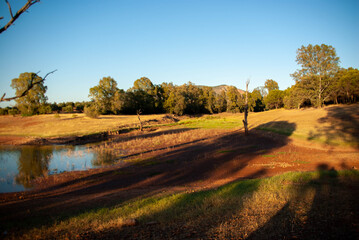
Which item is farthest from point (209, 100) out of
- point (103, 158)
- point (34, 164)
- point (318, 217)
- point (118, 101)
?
point (318, 217)

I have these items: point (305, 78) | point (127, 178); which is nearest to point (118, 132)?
point (127, 178)

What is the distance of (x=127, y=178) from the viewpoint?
15625mm

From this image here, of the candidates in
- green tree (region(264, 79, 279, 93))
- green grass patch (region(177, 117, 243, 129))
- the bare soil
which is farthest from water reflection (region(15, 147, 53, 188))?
green tree (region(264, 79, 279, 93))

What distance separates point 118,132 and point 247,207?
1686 inches

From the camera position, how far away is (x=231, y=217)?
20.8 ft

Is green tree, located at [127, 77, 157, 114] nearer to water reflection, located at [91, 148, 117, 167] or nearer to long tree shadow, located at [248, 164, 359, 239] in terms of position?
water reflection, located at [91, 148, 117, 167]

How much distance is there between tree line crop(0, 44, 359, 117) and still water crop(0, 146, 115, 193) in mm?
8855

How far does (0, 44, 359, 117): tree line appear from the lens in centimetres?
5022

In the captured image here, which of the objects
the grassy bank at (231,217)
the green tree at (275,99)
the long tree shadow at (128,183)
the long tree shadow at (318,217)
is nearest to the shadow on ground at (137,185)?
the long tree shadow at (128,183)

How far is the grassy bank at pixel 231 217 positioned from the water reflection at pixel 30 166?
12067 millimetres

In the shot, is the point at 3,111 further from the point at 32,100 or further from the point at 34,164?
the point at 34,164

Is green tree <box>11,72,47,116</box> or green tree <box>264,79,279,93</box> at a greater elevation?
green tree <box>264,79,279,93</box>

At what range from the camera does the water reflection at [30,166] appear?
664 inches

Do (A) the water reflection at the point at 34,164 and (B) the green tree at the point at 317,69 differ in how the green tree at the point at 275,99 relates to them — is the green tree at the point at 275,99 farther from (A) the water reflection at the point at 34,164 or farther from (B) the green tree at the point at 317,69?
(A) the water reflection at the point at 34,164
